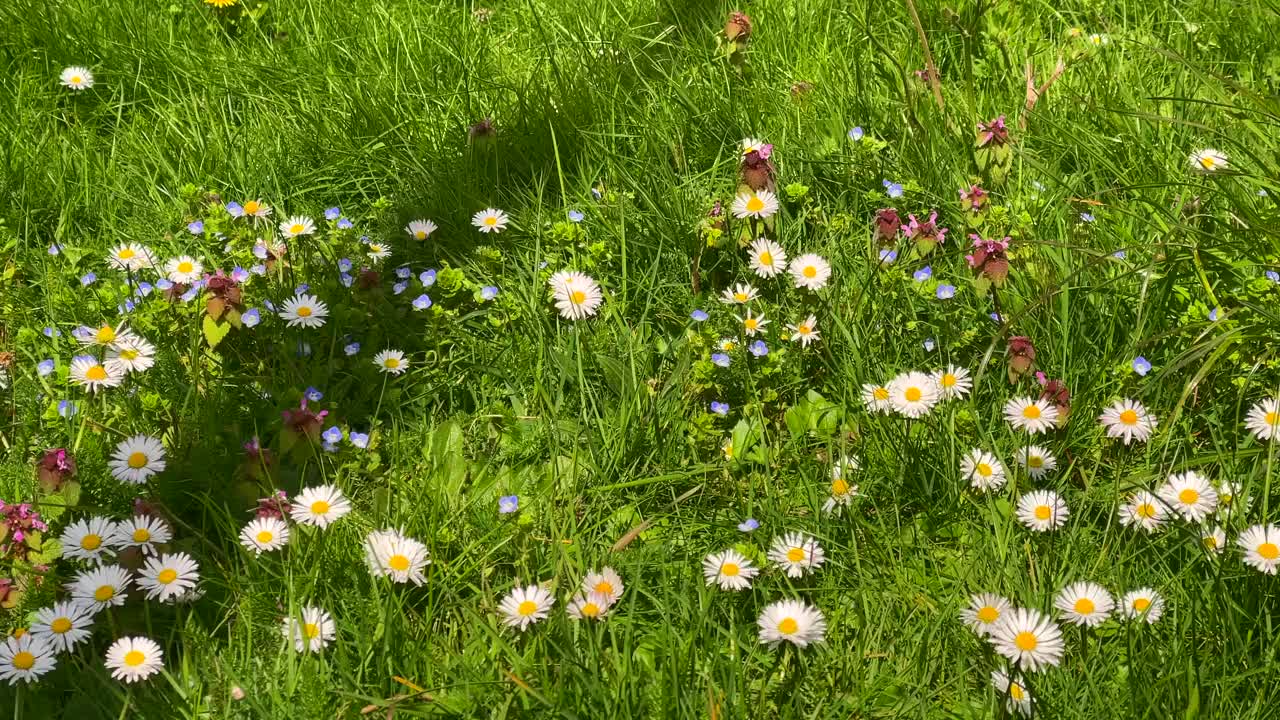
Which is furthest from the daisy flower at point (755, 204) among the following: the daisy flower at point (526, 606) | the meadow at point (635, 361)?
the daisy flower at point (526, 606)

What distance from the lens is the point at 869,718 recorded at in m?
1.71

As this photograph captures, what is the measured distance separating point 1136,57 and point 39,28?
2.92 meters

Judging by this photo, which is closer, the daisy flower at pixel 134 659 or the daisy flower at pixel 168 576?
the daisy flower at pixel 134 659

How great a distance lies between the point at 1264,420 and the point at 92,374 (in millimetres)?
2096

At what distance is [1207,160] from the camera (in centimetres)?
255

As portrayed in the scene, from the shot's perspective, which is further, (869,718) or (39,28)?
(39,28)

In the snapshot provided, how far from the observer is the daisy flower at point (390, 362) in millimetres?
2299

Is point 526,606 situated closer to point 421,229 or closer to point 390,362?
point 390,362

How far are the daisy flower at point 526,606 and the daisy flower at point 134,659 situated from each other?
0.51 m

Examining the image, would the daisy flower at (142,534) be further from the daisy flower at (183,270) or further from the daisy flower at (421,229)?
the daisy flower at (421,229)

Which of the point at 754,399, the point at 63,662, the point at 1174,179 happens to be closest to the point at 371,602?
the point at 63,662

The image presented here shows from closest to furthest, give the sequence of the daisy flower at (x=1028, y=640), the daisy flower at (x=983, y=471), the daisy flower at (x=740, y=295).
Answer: the daisy flower at (x=1028, y=640), the daisy flower at (x=983, y=471), the daisy flower at (x=740, y=295)

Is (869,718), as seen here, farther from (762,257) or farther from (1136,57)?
(1136,57)

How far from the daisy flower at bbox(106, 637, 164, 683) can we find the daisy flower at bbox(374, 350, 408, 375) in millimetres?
725
